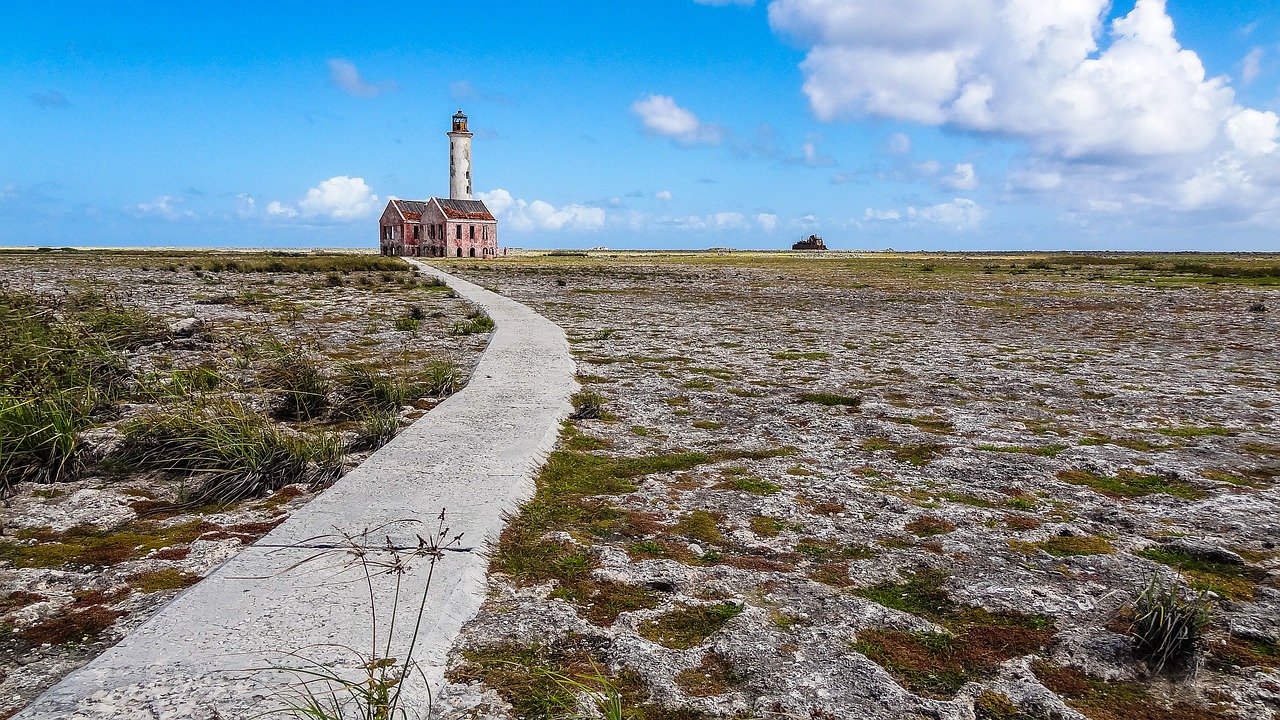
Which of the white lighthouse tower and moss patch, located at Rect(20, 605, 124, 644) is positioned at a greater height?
the white lighthouse tower

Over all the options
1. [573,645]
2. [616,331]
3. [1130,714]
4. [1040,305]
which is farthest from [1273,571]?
[1040,305]

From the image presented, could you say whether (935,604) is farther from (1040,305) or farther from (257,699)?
(1040,305)

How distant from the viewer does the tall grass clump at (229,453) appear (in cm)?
484

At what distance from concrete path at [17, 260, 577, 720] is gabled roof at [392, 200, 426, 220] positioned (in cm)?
8187

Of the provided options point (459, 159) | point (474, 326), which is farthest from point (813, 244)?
point (474, 326)

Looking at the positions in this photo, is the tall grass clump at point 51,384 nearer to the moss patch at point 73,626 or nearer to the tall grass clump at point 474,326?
the moss patch at point 73,626

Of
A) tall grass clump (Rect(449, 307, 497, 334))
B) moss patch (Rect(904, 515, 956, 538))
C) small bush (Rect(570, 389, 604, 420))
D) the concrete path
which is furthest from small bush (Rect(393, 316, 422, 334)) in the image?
moss patch (Rect(904, 515, 956, 538))

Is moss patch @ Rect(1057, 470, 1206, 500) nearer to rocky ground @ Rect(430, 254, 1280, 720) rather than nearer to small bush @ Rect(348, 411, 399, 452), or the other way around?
rocky ground @ Rect(430, 254, 1280, 720)

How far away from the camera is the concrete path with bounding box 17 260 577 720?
2418 millimetres

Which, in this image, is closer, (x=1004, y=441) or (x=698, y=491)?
(x=698, y=491)

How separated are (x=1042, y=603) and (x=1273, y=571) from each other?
4.37 feet

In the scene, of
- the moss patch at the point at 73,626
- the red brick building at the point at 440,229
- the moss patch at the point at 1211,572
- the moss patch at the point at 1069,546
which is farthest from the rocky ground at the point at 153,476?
the red brick building at the point at 440,229

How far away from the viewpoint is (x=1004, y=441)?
618cm

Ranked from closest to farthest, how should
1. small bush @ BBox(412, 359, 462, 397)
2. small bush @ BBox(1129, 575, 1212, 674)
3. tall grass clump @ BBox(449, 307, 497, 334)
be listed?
1. small bush @ BBox(1129, 575, 1212, 674)
2. small bush @ BBox(412, 359, 462, 397)
3. tall grass clump @ BBox(449, 307, 497, 334)
